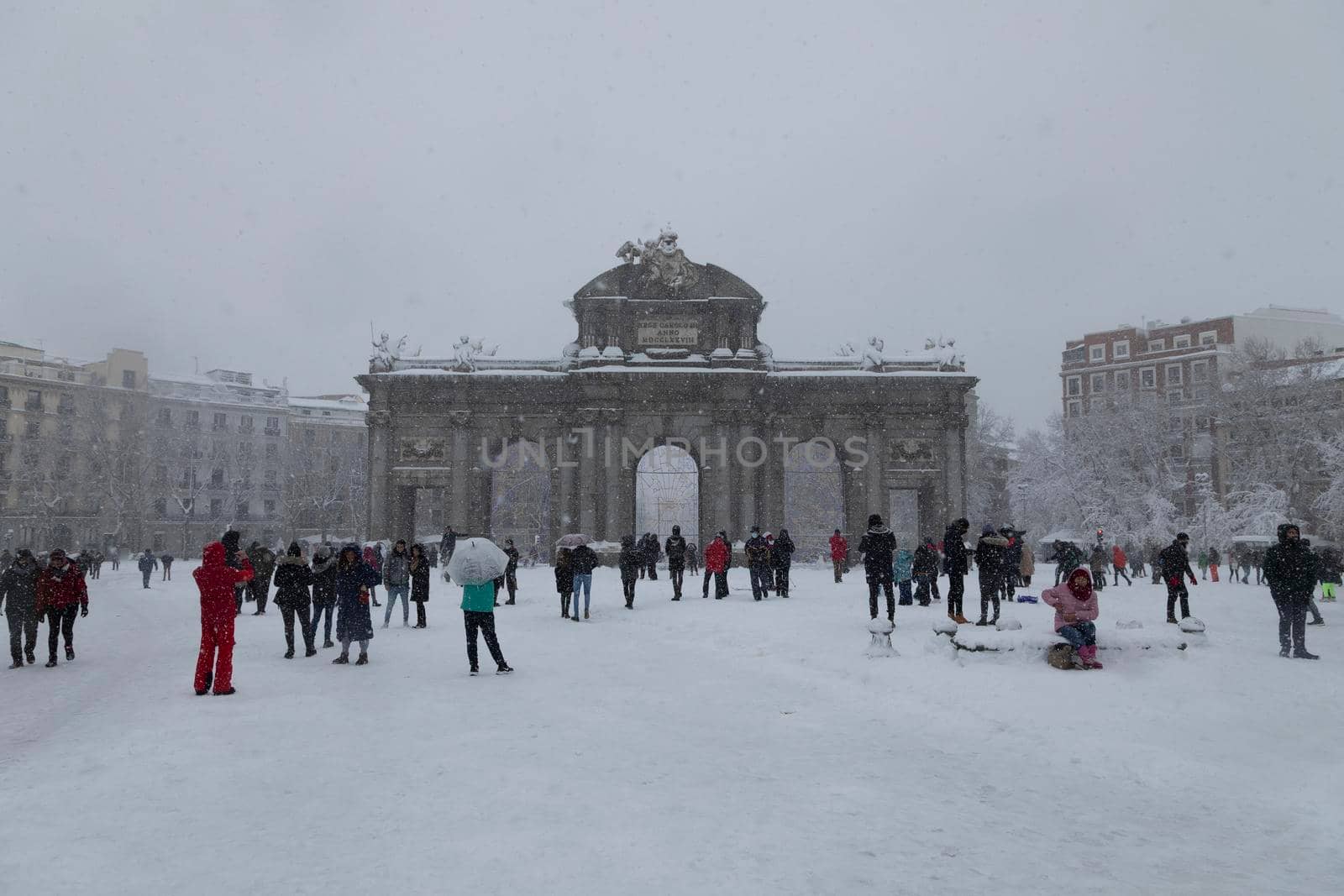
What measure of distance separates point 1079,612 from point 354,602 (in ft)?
29.2

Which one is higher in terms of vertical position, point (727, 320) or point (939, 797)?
point (727, 320)

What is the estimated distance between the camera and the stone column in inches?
1566

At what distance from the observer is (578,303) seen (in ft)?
130

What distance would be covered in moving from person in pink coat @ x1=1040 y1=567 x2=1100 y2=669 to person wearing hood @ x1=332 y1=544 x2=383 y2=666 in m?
8.31

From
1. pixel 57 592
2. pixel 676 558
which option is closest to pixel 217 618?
pixel 57 592

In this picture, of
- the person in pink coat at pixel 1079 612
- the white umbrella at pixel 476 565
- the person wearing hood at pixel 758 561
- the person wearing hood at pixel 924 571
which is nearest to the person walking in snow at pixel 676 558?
the person wearing hood at pixel 758 561

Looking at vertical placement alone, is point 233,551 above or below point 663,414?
below

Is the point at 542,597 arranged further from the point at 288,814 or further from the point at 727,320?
the point at 727,320

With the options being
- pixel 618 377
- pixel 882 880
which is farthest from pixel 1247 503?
pixel 882 880

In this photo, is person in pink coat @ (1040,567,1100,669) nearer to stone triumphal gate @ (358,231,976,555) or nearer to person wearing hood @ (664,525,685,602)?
person wearing hood @ (664,525,685,602)

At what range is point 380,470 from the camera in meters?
40.1

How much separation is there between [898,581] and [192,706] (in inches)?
513

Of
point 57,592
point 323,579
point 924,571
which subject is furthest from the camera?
point 924,571

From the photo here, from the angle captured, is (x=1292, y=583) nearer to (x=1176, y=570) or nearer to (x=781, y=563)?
(x=1176, y=570)
